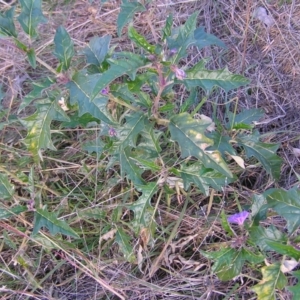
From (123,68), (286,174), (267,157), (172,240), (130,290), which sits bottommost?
(130,290)

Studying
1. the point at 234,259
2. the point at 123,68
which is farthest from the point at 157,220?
the point at 123,68

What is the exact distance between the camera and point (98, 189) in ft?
6.17

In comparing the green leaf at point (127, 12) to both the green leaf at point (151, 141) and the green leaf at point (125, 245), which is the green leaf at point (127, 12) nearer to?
the green leaf at point (151, 141)

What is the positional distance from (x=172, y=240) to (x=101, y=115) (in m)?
0.66

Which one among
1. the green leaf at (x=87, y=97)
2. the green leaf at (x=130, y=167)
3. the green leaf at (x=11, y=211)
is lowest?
the green leaf at (x=11, y=211)

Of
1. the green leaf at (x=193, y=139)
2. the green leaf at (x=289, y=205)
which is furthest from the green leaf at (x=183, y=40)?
the green leaf at (x=289, y=205)

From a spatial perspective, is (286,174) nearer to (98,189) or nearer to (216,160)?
(216,160)

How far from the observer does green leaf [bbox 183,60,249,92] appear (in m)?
1.32

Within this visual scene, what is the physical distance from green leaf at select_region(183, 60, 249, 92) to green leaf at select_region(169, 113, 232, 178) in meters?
0.09

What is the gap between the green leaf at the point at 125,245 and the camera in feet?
5.57

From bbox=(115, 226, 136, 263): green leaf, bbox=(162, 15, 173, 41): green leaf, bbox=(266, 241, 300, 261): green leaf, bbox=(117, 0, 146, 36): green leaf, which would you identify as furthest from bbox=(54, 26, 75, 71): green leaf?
bbox=(266, 241, 300, 261): green leaf

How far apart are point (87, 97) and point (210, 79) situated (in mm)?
344

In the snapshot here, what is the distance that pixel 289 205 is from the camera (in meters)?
1.39

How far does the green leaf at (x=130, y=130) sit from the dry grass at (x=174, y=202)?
1.47 ft
